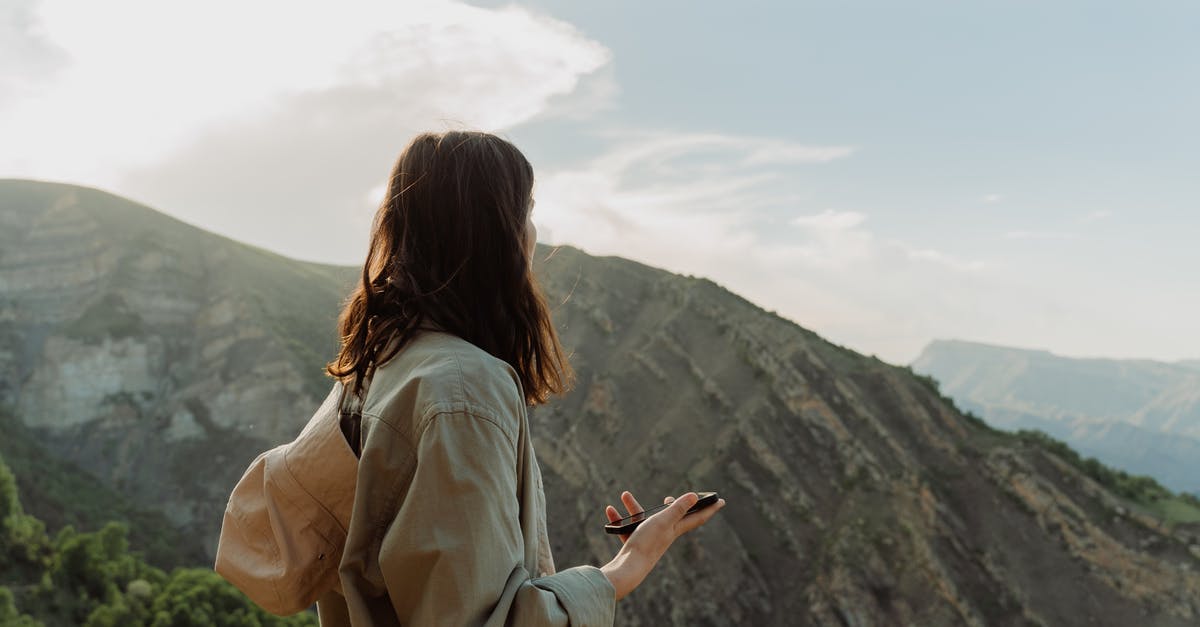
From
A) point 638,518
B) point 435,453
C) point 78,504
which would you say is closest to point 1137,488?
point 638,518

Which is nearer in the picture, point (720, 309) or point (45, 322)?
point (720, 309)

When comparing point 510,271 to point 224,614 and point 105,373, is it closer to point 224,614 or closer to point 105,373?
point 224,614

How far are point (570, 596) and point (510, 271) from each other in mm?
902

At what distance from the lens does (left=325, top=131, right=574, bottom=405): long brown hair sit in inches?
90.7

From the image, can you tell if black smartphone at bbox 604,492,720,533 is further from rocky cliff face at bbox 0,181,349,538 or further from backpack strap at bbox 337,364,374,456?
rocky cliff face at bbox 0,181,349,538

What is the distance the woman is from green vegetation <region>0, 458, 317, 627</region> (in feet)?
115

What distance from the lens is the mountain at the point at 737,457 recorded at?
26.5 meters

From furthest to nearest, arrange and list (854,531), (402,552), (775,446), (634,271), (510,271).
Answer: (634,271), (775,446), (854,531), (510,271), (402,552)

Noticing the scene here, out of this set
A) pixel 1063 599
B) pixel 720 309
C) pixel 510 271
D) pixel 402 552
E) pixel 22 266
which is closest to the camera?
pixel 402 552

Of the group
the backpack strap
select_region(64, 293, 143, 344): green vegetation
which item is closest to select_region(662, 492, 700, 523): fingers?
the backpack strap

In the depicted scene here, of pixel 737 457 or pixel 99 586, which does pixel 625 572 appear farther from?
pixel 99 586

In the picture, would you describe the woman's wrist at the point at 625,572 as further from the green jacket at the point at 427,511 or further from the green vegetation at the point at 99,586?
the green vegetation at the point at 99,586

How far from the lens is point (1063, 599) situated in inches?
1004

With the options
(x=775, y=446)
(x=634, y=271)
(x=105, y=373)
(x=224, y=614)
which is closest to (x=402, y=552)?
(x=775, y=446)
